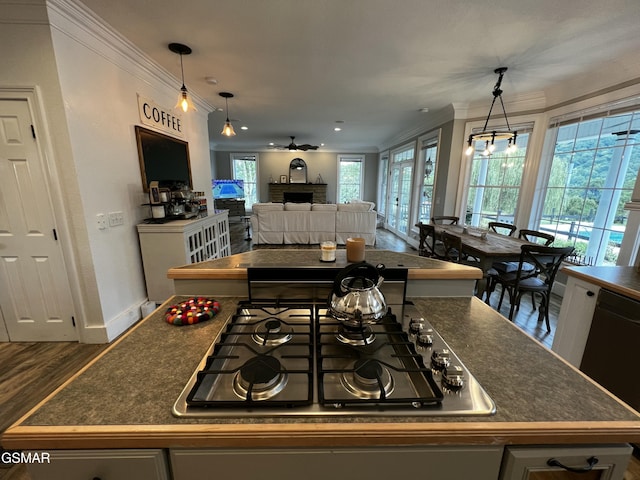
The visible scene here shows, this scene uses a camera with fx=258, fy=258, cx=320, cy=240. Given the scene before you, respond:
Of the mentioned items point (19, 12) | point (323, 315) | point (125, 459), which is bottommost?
point (125, 459)

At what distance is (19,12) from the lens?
165 centimetres

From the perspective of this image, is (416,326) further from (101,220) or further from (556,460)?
(101,220)

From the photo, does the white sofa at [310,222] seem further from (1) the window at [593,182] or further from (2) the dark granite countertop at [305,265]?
(2) the dark granite countertop at [305,265]

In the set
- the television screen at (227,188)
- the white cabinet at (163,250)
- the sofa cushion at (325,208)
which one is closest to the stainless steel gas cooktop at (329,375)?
the white cabinet at (163,250)

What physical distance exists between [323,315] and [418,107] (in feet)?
Answer: 13.8

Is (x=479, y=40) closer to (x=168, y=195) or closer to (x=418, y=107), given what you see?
(x=418, y=107)

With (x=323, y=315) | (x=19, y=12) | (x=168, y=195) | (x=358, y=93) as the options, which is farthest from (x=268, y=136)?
(x=323, y=315)

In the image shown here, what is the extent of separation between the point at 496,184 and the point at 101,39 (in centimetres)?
→ 487

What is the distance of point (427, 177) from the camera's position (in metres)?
5.16

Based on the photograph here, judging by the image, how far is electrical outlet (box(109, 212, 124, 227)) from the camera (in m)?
2.21

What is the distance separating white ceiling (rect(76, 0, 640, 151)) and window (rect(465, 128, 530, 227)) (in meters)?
0.70

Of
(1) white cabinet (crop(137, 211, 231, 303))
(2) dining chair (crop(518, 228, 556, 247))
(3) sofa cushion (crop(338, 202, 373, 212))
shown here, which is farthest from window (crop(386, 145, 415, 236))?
(1) white cabinet (crop(137, 211, 231, 303))

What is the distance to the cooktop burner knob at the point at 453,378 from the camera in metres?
0.65

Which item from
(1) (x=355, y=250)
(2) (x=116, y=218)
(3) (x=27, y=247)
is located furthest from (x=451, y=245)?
(3) (x=27, y=247)
